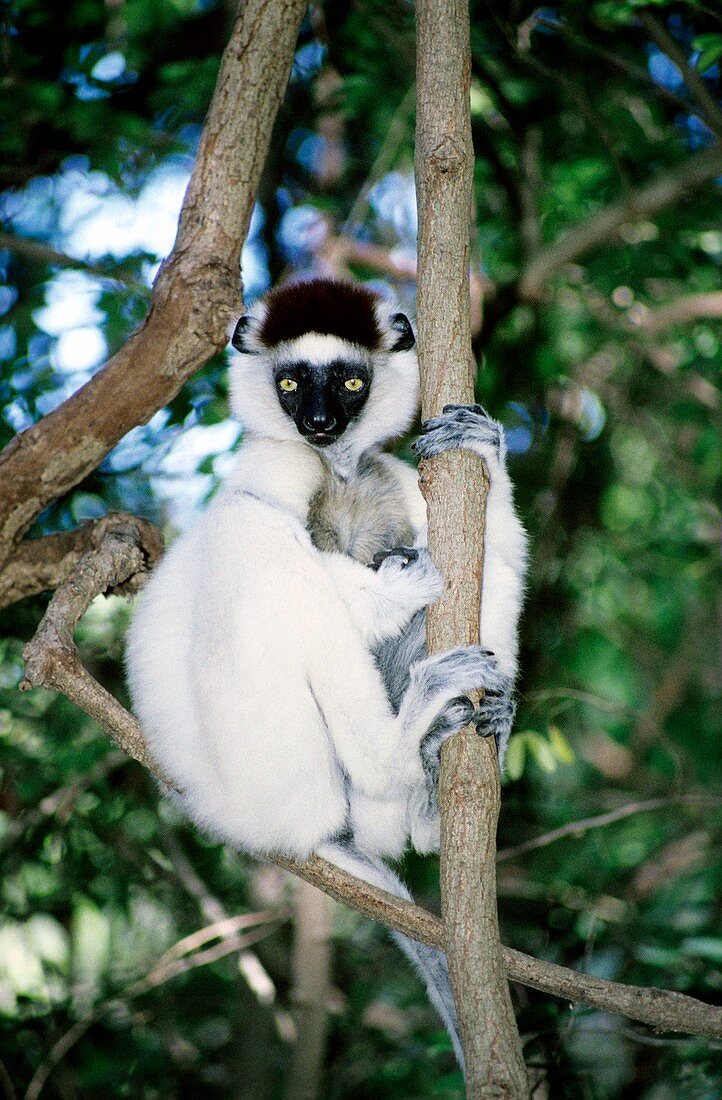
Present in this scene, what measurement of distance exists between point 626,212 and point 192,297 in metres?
2.48

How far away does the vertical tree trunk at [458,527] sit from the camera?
6.42 ft

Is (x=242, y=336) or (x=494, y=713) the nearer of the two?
(x=494, y=713)

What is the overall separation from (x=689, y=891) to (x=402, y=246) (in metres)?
4.19

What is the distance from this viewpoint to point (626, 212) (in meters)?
4.64

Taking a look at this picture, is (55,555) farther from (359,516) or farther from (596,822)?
(596,822)

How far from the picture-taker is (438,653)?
2340mm

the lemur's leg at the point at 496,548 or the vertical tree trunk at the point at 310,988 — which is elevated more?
the lemur's leg at the point at 496,548

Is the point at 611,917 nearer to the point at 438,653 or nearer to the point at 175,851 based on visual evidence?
the point at 175,851

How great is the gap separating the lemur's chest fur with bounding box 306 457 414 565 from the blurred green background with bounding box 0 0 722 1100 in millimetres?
1042

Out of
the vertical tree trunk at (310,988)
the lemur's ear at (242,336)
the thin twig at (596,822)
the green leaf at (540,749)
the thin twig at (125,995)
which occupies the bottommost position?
the vertical tree trunk at (310,988)

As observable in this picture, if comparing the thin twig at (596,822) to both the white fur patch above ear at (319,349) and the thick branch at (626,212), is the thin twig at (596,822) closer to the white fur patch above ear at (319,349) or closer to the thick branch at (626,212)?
the white fur patch above ear at (319,349)

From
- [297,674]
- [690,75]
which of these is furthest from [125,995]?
[690,75]

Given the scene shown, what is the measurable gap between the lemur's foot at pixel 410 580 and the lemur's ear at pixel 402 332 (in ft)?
3.40

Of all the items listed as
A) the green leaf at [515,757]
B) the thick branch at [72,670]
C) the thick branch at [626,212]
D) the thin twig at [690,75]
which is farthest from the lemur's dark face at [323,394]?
the thin twig at [690,75]
